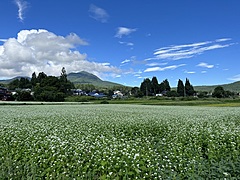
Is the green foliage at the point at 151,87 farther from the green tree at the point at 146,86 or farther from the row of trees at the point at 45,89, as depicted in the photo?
the row of trees at the point at 45,89

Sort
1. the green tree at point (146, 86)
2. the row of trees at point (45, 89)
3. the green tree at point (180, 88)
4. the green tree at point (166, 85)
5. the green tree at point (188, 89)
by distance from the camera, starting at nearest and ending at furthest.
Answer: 1. the row of trees at point (45, 89)
2. the green tree at point (180, 88)
3. the green tree at point (188, 89)
4. the green tree at point (146, 86)
5. the green tree at point (166, 85)

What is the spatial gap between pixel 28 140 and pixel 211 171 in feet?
26.0

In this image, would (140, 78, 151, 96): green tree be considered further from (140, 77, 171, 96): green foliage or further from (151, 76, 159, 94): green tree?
(151, 76, 159, 94): green tree

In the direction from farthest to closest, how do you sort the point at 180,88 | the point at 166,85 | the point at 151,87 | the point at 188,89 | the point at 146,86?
the point at 166,85 → the point at 151,87 → the point at 146,86 → the point at 188,89 → the point at 180,88

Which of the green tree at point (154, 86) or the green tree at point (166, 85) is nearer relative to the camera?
the green tree at point (154, 86)

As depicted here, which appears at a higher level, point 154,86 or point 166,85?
point 166,85

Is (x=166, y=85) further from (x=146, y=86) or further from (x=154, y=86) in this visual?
(x=146, y=86)

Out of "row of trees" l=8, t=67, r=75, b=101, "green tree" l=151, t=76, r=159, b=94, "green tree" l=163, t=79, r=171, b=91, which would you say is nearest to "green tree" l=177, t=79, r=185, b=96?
"green tree" l=151, t=76, r=159, b=94

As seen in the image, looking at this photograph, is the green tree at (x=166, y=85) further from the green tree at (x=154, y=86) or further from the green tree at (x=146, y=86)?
the green tree at (x=146, y=86)

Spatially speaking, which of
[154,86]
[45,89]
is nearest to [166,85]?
[154,86]

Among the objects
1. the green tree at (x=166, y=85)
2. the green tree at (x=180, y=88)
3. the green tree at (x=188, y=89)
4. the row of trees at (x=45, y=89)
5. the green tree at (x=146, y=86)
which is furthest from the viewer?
the green tree at (x=166, y=85)

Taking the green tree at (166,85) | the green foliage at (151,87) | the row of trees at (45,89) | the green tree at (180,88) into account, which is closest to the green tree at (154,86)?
the green foliage at (151,87)

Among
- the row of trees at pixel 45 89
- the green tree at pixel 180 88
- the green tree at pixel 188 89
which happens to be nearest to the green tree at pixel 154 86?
the green tree at pixel 180 88

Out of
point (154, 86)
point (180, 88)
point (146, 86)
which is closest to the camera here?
point (180, 88)
